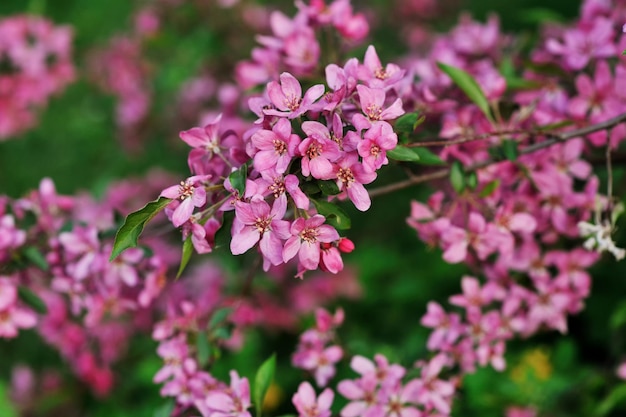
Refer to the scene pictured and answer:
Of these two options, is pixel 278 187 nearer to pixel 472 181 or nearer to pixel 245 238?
pixel 245 238

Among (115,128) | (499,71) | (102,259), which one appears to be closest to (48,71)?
(115,128)

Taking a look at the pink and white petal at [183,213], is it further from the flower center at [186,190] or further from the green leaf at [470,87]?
the green leaf at [470,87]

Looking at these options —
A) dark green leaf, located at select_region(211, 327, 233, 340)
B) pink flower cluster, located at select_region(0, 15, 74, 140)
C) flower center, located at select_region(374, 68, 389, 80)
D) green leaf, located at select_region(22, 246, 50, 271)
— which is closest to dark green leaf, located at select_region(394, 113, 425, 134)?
flower center, located at select_region(374, 68, 389, 80)

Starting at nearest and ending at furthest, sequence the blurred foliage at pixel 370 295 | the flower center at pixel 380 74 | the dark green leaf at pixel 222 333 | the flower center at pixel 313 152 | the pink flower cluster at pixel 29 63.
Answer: the flower center at pixel 313 152 < the flower center at pixel 380 74 < the dark green leaf at pixel 222 333 < the blurred foliage at pixel 370 295 < the pink flower cluster at pixel 29 63

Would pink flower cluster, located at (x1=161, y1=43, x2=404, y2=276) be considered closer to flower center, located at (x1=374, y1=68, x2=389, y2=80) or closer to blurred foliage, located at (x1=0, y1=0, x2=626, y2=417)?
flower center, located at (x1=374, y1=68, x2=389, y2=80)

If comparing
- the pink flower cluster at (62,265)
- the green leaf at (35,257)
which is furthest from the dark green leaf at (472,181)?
the green leaf at (35,257)

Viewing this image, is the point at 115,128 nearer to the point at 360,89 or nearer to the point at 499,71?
the point at 499,71
